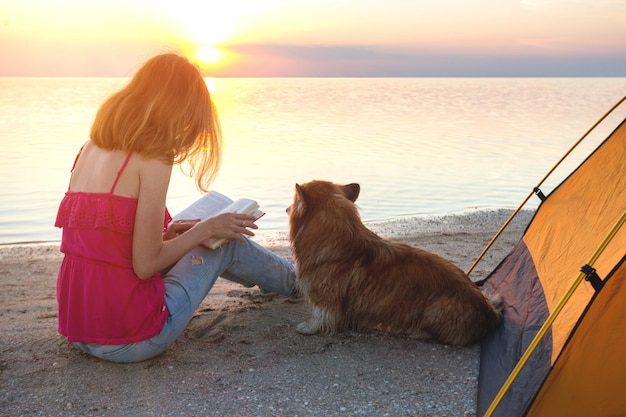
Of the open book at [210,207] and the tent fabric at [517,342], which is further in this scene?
the open book at [210,207]

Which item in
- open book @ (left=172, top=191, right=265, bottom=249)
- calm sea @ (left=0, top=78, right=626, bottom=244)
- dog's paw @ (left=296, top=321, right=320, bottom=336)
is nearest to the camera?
open book @ (left=172, top=191, right=265, bottom=249)

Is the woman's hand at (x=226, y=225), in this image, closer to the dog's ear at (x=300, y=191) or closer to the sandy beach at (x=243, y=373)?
the dog's ear at (x=300, y=191)

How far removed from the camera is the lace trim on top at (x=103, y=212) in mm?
3557

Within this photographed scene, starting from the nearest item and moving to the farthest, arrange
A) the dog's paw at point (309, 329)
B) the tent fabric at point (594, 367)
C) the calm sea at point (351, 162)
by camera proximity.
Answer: the tent fabric at point (594, 367), the dog's paw at point (309, 329), the calm sea at point (351, 162)

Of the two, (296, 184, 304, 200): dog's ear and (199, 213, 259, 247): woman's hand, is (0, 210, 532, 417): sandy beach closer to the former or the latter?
(199, 213, 259, 247): woman's hand

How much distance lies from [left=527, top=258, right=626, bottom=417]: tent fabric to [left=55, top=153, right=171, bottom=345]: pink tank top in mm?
2225

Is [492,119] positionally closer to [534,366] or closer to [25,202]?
[25,202]

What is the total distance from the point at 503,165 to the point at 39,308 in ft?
42.0

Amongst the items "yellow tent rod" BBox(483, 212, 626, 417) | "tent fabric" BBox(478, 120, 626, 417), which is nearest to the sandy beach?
"tent fabric" BBox(478, 120, 626, 417)

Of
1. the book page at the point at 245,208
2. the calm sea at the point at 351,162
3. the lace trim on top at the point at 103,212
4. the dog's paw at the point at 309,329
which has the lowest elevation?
the calm sea at the point at 351,162

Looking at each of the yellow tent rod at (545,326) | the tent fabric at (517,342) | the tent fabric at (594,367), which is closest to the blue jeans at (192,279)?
the tent fabric at (517,342)

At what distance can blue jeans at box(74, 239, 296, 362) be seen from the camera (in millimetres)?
3889

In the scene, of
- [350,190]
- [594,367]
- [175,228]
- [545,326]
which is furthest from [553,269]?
[175,228]

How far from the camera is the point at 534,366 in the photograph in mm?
3250
